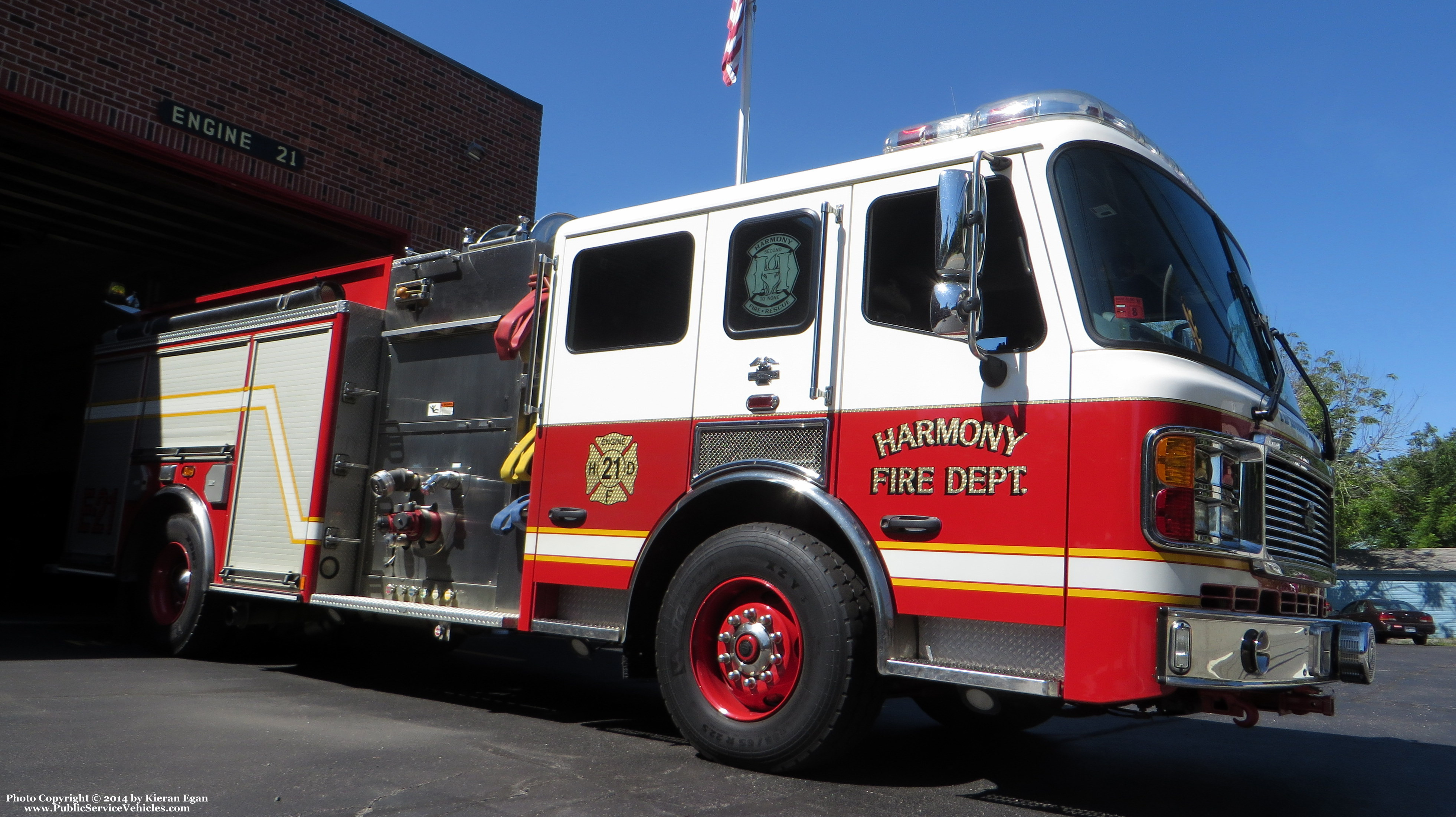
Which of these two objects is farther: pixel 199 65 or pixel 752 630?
pixel 199 65

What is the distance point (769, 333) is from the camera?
4855 mm

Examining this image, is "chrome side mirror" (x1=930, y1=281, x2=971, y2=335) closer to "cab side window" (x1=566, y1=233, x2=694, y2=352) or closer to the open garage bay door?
"cab side window" (x1=566, y1=233, x2=694, y2=352)

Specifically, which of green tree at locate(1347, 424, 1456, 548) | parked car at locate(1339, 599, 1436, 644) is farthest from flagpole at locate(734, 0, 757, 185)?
green tree at locate(1347, 424, 1456, 548)

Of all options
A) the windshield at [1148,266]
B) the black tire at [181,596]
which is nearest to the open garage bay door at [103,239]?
the black tire at [181,596]

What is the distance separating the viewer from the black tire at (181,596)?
755 centimetres

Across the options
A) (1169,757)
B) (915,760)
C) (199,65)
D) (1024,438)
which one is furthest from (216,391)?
(1169,757)

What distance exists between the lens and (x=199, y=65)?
1060 cm

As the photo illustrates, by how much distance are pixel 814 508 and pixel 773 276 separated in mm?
1097

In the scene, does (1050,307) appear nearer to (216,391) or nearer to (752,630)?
(752,630)

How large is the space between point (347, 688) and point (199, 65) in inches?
276

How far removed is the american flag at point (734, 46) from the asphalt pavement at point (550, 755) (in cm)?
550

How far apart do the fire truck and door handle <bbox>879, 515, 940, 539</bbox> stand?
11 millimetres

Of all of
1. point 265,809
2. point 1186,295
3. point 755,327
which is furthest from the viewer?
point 755,327

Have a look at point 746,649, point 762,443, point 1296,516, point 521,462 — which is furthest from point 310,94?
point 1296,516
